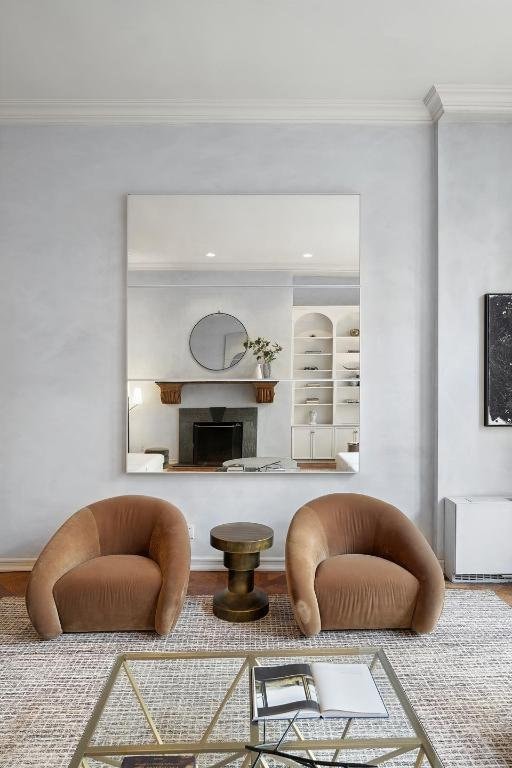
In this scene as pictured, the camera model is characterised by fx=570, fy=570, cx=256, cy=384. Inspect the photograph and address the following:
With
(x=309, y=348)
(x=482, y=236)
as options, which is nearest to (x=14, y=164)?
(x=309, y=348)

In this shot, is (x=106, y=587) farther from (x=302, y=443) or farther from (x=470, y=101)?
(x=470, y=101)

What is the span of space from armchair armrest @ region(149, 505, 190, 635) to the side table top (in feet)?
0.64

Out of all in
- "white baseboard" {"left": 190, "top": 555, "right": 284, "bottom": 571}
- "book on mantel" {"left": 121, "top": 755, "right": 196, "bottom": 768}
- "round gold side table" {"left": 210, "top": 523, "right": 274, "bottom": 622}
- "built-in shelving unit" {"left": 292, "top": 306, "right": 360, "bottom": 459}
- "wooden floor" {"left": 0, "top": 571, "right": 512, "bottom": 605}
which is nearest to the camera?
"book on mantel" {"left": 121, "top": 755, "right": 196, "bottom": 768}

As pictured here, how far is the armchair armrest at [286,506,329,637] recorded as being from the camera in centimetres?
281

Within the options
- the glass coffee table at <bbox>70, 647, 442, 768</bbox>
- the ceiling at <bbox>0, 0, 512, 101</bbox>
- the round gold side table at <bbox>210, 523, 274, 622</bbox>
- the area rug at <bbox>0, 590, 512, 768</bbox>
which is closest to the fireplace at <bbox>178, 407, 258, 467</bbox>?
the round gold side table at <bbox>210, 523, 274, 622</bbox>

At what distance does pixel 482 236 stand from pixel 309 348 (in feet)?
4.61

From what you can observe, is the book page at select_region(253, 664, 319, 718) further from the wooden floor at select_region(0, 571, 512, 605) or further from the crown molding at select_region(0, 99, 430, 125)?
the crown molding at select_region(0, 99, 430, 125)

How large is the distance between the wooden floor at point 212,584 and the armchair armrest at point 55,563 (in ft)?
2.16

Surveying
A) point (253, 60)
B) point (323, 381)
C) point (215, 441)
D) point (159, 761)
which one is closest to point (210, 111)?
point (253, 60)

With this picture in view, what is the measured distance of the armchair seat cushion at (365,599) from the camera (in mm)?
2875

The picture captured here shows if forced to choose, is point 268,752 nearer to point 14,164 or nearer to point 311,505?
point 311,505

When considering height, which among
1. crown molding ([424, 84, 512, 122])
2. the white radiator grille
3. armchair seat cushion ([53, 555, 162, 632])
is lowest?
the white radiator grille

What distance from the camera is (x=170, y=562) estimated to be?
9.70ft

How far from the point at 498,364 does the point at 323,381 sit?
119cm
